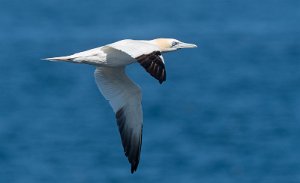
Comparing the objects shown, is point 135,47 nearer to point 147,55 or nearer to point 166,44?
point 147,55

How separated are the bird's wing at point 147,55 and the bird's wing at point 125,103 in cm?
118

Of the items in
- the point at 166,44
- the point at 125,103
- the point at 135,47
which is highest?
the point at 135,47

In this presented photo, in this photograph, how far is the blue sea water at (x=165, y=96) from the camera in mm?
26125

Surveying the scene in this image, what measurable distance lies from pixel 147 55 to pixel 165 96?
17198mm

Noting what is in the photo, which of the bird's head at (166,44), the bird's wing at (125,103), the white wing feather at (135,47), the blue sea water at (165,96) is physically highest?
the white wing feather at (135,47)

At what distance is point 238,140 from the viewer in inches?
1116

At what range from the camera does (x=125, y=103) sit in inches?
609

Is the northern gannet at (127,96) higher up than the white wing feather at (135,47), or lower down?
lower down

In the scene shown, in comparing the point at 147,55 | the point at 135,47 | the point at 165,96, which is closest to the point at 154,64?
the point at 147,55

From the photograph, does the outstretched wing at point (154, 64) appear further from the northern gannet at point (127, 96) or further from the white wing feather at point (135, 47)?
the northern gannet at point (127, 96)

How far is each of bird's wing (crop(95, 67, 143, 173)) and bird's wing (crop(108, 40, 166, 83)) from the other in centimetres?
118

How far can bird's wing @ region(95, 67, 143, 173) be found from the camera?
15.4 m

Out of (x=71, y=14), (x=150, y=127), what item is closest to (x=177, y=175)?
(x=150, y=127)

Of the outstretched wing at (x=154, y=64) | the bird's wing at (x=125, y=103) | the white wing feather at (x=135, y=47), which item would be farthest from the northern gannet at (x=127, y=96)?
the outstretched wing at (x=154, y=64)
